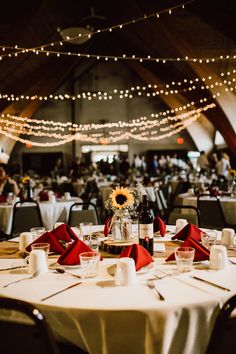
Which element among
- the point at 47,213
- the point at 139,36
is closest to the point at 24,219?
the point at 47,213

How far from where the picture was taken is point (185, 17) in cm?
980

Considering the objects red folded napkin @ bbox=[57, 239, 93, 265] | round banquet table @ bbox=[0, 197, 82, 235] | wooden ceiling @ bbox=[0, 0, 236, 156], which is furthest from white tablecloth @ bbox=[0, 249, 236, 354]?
wooden ceiling @ bbox=[0, 0, 236, 156]

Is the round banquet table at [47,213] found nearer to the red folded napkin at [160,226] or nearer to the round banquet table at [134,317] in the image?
the red folded napkin at [160,226]

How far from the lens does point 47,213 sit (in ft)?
17.0

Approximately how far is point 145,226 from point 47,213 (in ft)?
11.0

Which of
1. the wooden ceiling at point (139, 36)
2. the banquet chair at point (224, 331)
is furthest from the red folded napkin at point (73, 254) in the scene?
the wooden ceiling at point (139, 36)

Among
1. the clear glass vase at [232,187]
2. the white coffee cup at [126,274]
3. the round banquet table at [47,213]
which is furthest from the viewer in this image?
the clear glass vase at [232,187]

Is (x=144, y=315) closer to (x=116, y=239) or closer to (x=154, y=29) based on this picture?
(x=116, y=239)

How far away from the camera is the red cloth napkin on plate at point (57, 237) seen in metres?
2.26

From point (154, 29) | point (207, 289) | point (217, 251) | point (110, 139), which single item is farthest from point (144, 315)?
point (110, 139)

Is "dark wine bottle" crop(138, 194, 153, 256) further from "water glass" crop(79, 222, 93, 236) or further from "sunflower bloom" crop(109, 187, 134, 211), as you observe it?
"water glass" crop(79, 222, 93, 236)

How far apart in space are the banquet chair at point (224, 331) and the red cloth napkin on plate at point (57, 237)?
1.20 m

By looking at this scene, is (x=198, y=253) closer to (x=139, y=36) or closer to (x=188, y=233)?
(x=188, y=233)

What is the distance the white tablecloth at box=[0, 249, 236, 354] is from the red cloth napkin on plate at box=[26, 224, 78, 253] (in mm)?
679
